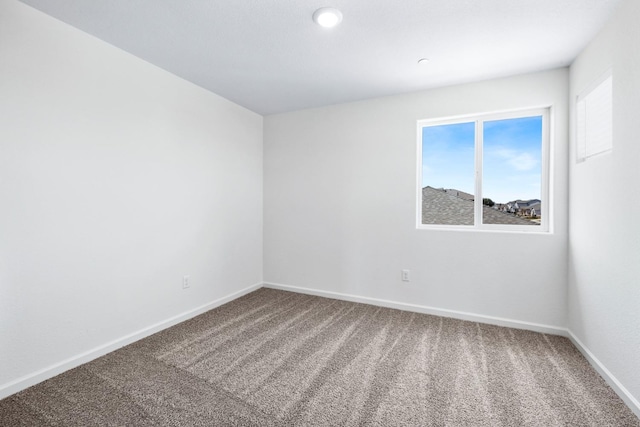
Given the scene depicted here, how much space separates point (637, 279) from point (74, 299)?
367 cm

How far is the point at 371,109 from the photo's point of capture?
3443 mm

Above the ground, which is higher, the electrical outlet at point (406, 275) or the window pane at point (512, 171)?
the window pane at point (512, 171)

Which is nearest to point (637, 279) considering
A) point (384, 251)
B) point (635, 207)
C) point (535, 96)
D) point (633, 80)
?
point (635, 207)

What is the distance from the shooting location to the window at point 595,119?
207cm

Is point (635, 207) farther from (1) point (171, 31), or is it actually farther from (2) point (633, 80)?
(1) point (171, 31)

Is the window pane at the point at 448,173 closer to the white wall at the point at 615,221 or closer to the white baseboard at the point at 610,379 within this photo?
the white wall at the point at 615,221

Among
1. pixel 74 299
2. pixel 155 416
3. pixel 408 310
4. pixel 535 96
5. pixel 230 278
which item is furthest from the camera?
pixel 230 278

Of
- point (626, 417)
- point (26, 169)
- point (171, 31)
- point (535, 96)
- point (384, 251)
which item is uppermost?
point (171, 31)

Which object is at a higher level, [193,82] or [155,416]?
[193,82]

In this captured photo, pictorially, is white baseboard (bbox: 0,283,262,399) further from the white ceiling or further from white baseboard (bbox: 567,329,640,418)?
white baseboard (bbox: 567,329,640,418)

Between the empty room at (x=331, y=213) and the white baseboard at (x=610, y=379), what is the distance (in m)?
0.02

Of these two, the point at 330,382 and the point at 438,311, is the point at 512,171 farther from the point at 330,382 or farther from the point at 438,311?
the point at 330,382

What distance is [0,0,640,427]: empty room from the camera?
5.88 feet

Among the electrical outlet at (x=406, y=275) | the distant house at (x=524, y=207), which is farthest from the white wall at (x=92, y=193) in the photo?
the distant house at (x=524, y=207)
